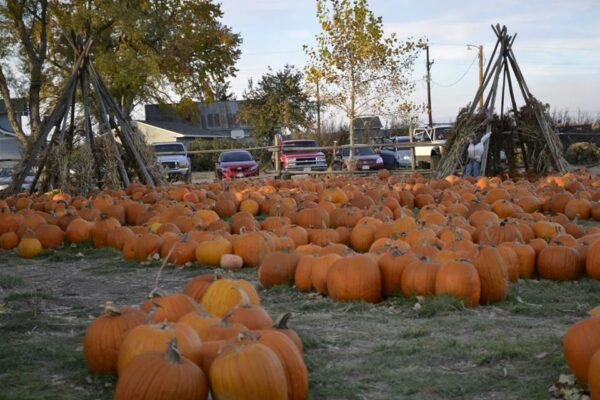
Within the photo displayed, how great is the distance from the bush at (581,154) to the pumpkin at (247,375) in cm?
3023

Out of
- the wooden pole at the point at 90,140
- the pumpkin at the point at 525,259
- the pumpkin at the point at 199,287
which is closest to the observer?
the pumpkin at the point at 199,287

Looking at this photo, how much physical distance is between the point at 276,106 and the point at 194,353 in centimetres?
4774

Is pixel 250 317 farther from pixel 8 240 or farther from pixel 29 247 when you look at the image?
pixel 8 240

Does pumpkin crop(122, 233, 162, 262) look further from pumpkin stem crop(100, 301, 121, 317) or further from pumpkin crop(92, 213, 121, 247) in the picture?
pumpkin stem crop(100, 301, 121, 317)

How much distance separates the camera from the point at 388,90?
108ft

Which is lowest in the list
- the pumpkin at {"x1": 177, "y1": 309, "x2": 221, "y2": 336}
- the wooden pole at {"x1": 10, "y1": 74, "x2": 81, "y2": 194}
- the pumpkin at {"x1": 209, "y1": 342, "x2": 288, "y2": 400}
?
the pumpkin at {"x1": 209, "y1": 342, "x2": 288, "y2": 400}

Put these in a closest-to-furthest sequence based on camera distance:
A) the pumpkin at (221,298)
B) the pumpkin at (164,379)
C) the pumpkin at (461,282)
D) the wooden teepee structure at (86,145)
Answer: the pumpkin at (164,379) → the pumpkin at (221,298) → the pumpkin at (461,282) → the wooden teepee structure at (86,145)

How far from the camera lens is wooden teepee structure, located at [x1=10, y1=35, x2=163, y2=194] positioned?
52.5 ft

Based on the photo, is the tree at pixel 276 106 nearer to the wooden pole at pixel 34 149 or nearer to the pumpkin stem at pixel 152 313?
the wooden pole at pixel 34 149

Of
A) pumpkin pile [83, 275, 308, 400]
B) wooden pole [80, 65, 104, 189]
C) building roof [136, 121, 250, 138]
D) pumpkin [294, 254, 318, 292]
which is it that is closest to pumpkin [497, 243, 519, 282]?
pumpkin [294, 254, 318, 292]

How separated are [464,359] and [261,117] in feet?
154

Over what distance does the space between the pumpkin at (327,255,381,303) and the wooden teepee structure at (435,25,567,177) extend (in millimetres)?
12152

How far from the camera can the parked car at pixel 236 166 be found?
29906 mm

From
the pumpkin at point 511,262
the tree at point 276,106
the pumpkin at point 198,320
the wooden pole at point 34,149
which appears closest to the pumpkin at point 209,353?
the pumpkin at point 198,320
